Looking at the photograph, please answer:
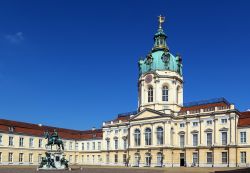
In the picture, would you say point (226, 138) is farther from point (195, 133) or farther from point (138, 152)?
point (138, 152)

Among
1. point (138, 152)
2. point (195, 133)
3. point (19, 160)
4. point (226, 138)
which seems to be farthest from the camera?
point (19, 160)

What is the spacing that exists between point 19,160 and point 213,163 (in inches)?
1551

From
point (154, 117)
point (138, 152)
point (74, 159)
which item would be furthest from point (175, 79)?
point (74, 159)

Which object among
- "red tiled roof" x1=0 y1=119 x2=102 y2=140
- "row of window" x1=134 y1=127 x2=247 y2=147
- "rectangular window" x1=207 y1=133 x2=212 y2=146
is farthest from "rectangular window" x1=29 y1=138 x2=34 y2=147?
"rectangular window" x1=207 y1=133 x2=212 y2=146

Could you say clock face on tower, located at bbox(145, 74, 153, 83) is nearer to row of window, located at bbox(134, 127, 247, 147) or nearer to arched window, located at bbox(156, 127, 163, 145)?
row of window, located at bbox(134, 127, 247, 147)

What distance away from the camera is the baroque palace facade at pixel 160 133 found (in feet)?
211

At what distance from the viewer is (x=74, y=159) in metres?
93.3

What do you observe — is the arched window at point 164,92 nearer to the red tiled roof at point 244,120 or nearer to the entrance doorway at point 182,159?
the entrance doorway at point 182,159

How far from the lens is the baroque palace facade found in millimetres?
64438

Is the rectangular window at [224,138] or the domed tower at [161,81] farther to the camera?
the domed tower at [161,81]

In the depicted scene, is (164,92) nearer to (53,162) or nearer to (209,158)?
(209,158)

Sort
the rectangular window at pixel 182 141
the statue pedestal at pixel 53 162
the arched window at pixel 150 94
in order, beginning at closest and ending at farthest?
the statue pedestal at pixel 53 162 → the rectangular window at pixel 182 141 → the arched window at pixel 150 94

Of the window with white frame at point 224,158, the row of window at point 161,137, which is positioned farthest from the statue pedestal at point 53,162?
the window with white frame at point 224,158

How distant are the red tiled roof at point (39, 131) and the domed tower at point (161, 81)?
18754 mm
